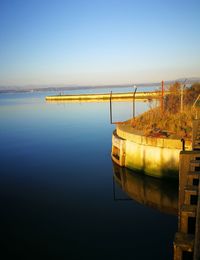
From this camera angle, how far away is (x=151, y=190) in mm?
12297

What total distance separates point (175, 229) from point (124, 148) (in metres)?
5.91

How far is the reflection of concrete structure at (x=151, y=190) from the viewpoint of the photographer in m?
11.2

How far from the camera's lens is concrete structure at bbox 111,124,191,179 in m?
12.0

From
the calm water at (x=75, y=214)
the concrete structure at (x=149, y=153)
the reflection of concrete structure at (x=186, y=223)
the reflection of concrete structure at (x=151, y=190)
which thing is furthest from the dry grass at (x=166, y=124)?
the reflection of concrete structure at (x=186, y=223)

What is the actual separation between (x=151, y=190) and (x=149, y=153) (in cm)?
188

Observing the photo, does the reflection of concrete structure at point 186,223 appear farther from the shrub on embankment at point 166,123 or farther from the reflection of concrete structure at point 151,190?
the shrub on embankment at point 166,123

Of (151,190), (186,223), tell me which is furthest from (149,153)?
(186,223)

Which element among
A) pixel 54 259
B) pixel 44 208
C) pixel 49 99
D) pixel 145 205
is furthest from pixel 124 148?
pixel 49 99

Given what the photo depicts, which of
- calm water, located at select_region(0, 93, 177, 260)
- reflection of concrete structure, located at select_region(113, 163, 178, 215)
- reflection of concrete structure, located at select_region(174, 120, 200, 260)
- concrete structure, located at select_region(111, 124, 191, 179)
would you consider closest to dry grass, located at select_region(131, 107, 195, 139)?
concrete structure, located at select_region(111, 124, 191, 179)

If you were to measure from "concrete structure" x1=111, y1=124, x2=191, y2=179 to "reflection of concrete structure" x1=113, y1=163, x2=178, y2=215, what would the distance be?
16.2 inches

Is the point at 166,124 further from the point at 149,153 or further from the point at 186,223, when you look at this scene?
the point at 186,223

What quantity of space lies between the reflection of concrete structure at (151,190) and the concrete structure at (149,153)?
41cm

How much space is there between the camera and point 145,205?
1133 cm

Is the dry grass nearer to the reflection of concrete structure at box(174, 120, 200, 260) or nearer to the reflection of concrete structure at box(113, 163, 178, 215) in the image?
the reflection of concrete structure at box(113, 163, 178, 215)
